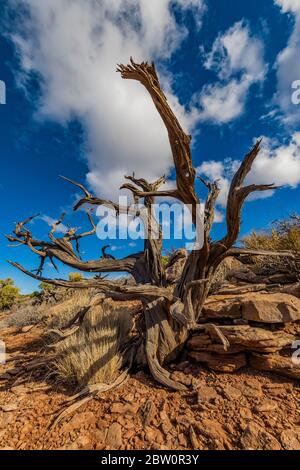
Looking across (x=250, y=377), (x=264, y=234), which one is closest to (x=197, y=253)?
(x=250, y=377)

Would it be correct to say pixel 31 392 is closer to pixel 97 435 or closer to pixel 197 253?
pixel 97 435

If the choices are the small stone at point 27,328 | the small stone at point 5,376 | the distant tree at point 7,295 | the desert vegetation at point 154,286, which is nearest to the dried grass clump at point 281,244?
the desert vegetation at point 154,286

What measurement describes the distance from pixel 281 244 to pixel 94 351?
6.15 m

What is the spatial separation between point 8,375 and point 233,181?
546 centimetres

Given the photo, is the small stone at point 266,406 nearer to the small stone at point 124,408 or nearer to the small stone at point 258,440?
the small stone at point 258,440

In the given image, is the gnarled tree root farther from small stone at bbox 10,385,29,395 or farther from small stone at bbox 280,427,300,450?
small stone at bbox 280,427,300,450

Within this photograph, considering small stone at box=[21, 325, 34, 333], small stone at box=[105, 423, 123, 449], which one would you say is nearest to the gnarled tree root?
small stone at box=[105, 423, 123, 449]

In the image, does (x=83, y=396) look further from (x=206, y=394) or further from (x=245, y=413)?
(x=245, y=413)

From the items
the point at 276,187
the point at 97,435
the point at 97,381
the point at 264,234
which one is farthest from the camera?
the point at 264,234

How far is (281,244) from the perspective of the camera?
7285mm

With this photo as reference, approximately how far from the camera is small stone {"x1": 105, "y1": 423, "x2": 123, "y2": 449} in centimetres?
262

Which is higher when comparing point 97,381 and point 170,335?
point 170,335

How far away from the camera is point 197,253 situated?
4211mm

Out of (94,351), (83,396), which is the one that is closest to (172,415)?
(83,396)
